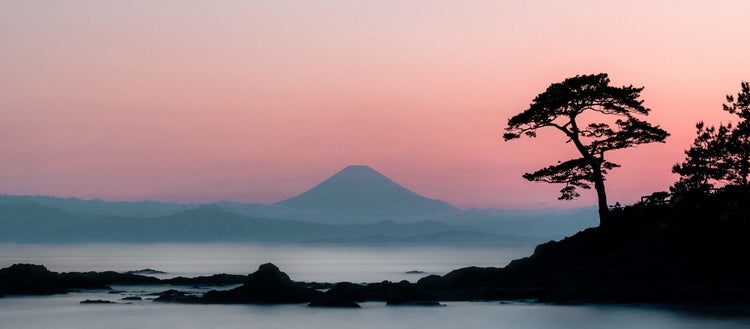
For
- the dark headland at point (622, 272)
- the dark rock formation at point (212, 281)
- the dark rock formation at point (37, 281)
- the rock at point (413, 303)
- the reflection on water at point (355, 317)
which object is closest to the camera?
the reflection on water at point (355, 317)

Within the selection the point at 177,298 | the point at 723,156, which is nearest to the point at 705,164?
the point at 723,156

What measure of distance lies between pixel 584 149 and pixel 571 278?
882 centimetres

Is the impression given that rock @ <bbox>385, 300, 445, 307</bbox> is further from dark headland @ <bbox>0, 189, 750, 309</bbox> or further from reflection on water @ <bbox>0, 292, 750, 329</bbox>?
reflection on water @ <bbox>0, 292, 750, 329</bbox>

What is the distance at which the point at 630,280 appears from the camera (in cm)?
4725

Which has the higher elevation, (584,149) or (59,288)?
(584,149)

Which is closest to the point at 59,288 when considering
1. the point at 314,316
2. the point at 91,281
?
the point at 91,281

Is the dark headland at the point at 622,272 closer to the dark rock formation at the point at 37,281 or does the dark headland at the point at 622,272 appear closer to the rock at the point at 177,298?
the rock at the point at 177,298

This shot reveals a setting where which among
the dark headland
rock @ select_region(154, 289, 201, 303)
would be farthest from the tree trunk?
rock @ select_region(154, 289, 201, 303)

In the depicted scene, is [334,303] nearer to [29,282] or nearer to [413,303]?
[413,303]

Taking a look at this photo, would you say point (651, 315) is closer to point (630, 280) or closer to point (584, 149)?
point (630, 280)

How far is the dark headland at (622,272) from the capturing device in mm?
46094

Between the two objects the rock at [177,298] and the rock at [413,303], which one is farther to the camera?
the rock at [177,298]

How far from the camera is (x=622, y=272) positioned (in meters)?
47.6

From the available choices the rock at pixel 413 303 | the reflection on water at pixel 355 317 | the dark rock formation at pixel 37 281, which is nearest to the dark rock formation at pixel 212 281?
the dark rock formation at pixel 37 281
